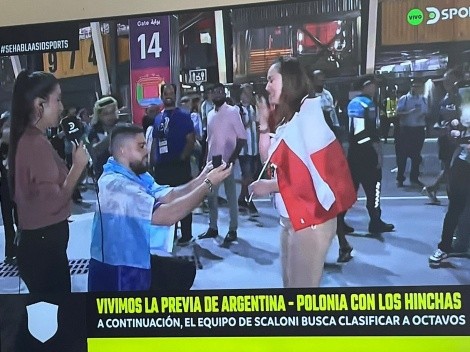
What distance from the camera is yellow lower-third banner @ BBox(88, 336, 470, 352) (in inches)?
81.0

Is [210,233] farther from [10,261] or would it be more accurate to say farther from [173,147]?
[10,261]

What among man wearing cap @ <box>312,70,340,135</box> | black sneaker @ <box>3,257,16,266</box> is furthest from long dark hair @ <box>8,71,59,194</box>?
man wearing cap @ <box>312,70,340,135</box>

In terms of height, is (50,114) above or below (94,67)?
below

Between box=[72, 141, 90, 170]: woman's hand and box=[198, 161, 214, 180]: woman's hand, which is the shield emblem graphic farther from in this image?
box=[198, 161, 214, 180]: woman's hand

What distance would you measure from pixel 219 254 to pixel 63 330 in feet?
2.29

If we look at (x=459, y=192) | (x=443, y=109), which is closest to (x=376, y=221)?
(x=459, y=192)

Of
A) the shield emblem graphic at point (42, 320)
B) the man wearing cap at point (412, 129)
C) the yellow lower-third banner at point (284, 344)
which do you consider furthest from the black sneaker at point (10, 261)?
the man wearing cap at point (412, 129)

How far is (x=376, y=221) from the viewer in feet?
6.82

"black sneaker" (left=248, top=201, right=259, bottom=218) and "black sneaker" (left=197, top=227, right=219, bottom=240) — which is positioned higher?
"black sneaker" (left=248, top=201, right=259, bottom=218)

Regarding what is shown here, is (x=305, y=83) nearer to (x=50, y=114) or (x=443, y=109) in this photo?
(x=443, y=109)

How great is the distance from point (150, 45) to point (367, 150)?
90cm

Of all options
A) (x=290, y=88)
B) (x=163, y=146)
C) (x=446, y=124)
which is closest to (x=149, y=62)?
(x=163, y=146)

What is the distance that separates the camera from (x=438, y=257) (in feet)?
6.72

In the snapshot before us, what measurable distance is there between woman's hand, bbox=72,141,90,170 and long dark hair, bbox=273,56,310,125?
0.74m
